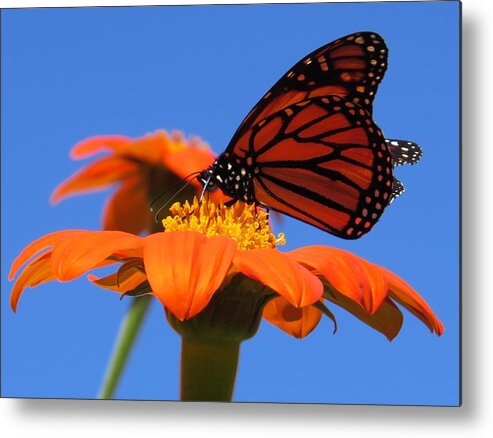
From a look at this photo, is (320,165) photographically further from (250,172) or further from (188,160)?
(188,160)

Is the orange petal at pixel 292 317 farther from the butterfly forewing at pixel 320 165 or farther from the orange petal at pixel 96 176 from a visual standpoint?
the orange petal at pixel 96 176

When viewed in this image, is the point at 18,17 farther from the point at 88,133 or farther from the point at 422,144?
the point at 422,144

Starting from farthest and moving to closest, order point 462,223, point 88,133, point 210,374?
point 88,133 < point 462,223 < point 210,374

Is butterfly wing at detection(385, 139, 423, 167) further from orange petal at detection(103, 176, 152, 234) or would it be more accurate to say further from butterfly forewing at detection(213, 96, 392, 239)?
orange petal at detection(103, 176, 152, 234)

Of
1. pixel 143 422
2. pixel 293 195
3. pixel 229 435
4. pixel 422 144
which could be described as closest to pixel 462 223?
pixel 422 144

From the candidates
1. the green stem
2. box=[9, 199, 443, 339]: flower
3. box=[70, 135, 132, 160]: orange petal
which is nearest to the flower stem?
box=[9, 199, 443, 339]: flower
